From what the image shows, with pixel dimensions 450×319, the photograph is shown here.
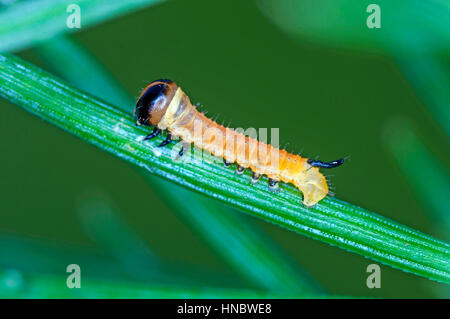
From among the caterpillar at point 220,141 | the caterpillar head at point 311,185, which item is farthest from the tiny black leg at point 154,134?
the caterpillar head at point 311,185

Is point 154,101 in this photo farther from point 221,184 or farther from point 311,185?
point 311,185

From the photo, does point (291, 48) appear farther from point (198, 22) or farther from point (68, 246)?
point (68, 246)

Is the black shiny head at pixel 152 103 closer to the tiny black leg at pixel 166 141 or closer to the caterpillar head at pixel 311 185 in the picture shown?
the tiny black leg at pixel 166 141

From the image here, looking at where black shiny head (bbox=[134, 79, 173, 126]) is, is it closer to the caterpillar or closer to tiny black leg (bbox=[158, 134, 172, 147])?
the caterpillar

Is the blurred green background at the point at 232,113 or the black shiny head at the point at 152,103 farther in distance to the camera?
the blurred green background at the point at 232,113

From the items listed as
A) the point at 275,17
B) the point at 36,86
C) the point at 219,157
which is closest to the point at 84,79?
the point at 36,86

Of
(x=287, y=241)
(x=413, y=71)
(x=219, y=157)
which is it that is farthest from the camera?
(x=287, y=241)

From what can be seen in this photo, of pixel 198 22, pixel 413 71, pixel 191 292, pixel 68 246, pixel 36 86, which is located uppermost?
pixel 198 22

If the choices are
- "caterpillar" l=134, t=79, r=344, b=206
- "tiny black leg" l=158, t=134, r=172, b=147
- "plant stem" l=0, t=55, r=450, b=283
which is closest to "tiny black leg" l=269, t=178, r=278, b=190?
"caterpillar" l=134, t=79, r=344, b=206
